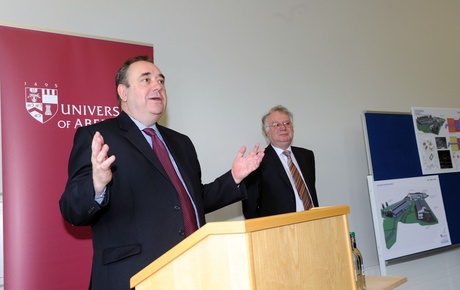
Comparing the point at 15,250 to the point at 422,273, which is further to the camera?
the point at 422,273

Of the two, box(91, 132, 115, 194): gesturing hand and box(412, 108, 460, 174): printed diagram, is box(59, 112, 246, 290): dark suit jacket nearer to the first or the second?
box(91, 132, 115, 194): gesturing hand

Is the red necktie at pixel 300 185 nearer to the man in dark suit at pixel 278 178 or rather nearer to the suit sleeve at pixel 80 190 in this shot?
the man in dark suit at pixel 278 178

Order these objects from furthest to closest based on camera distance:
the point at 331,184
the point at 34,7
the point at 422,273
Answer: the point at 422,273 < the point at 331,184 < the point at 34,7

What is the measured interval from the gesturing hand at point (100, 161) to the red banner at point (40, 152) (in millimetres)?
1071

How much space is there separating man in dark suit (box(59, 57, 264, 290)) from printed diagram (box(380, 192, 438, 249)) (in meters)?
2.21

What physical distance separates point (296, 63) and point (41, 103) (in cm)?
232

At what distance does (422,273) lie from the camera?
14.3ft

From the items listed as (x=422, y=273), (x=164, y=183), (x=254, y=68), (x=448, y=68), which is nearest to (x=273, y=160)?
(x=254, y=68)

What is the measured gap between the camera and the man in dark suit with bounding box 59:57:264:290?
157cm

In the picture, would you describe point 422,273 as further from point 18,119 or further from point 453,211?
point 18,119

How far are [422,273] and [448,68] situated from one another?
2.37 metres

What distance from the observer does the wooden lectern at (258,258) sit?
107cm

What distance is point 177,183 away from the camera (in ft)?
6.09

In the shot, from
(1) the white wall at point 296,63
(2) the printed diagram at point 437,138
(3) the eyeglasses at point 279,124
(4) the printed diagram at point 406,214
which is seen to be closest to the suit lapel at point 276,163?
(3) the eyeglasses at point 279,124
